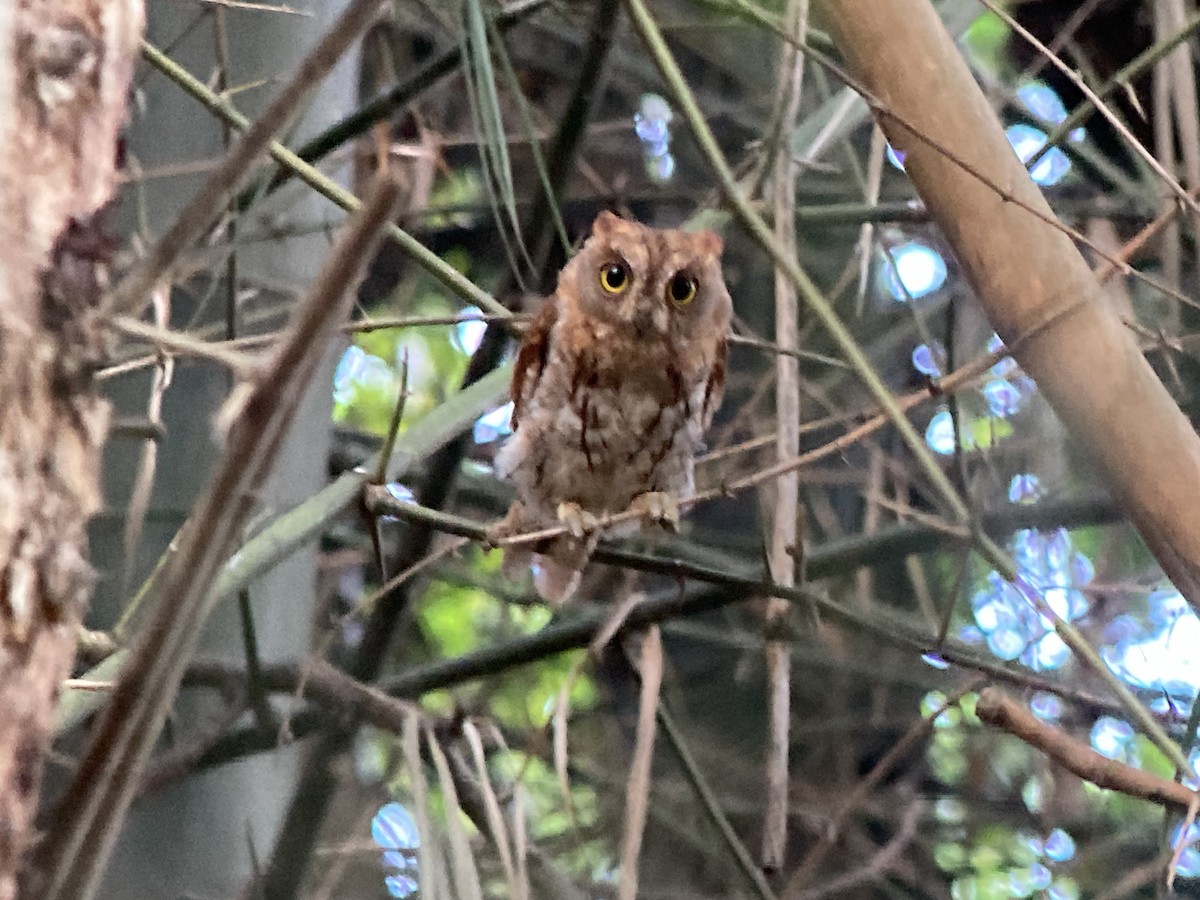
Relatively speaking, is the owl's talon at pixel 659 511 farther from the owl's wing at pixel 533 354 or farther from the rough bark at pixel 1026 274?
the rough bark at pixel 1026 274

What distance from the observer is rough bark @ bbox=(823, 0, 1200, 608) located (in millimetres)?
922

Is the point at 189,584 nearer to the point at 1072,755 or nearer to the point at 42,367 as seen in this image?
the point at 42,367

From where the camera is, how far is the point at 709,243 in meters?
1.86

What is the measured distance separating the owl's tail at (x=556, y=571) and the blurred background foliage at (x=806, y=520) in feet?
0.20

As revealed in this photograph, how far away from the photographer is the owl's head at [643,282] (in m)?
1.93

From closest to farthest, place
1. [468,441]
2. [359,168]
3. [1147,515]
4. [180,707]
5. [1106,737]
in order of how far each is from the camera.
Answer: [1147,515], [468,441], [180,707], [1106,737], [359,168]

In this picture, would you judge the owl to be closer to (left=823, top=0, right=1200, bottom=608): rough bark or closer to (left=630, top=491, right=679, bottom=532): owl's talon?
(left=630, top=491, right=679, bottom=532): owl's talon

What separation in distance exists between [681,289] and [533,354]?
24 cm

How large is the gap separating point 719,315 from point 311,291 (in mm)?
1638

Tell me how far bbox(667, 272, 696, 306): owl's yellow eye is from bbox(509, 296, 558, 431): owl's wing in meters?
0.18

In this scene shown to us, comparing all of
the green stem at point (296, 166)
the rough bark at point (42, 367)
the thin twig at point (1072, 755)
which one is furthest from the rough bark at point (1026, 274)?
the rough bark at point (42, 367)

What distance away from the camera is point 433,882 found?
73cm

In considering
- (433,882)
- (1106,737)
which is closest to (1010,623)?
(1106,737)

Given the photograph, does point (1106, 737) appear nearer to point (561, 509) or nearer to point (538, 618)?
point (561, 509)
